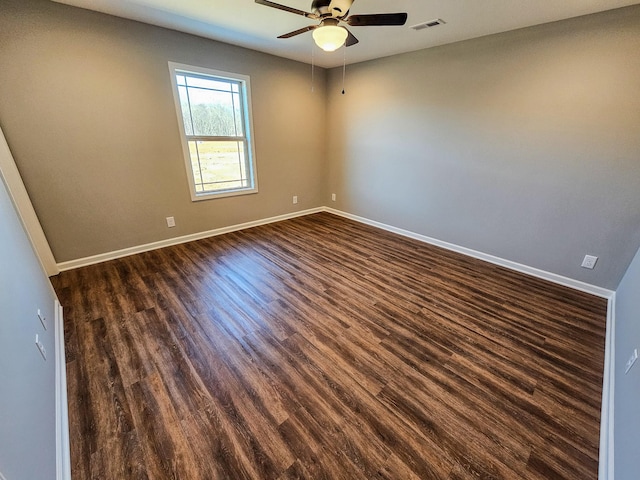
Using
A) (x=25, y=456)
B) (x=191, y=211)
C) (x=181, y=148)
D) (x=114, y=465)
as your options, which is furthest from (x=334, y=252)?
(x=25, y=456)

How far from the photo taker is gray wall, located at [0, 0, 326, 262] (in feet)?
7.72

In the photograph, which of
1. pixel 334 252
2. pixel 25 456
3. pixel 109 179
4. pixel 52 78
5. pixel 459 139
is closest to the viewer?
pixel 25 456

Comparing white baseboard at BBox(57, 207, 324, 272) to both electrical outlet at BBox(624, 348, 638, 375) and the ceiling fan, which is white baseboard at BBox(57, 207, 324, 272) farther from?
electrical outlet at BBox(624, 348, 638, 375)

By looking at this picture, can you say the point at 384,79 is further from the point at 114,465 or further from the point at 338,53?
the point at 114,465

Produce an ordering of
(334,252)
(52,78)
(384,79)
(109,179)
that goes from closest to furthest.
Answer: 1. (52,78)
2. (109,179)
3. (334,252)
4. (384,79)

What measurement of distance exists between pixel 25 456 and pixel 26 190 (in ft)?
9.08

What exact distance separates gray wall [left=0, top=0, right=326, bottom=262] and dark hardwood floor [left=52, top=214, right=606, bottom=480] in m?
0.66

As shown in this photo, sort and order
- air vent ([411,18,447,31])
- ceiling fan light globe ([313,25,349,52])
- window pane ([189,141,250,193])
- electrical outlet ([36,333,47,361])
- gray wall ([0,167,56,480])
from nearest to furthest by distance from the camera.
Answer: gray wall ([0,167,56,480]) < electrical outlet ([36,333,47,361]) < ceiling fan light globe ([313,25,349,52]) < air vent ([411,18,447,31]) < window pane ([189,141,250,193])

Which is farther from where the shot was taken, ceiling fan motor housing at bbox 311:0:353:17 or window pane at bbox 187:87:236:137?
window pane at bbox 187:87:236:137

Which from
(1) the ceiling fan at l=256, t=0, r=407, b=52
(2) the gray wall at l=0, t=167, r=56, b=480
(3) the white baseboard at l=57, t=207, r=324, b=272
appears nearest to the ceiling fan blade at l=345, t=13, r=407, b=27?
(1) the ceiling fan at l=256, t=0, r=407, b=52

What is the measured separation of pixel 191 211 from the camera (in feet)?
11.8

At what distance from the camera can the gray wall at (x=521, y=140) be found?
2.25m

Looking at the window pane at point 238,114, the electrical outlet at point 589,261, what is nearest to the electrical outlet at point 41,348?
the window pane at point 238,114

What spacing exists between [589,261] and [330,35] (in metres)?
3.14
